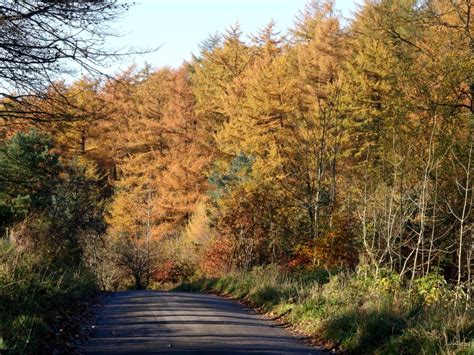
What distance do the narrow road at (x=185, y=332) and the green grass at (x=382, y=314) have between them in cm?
58

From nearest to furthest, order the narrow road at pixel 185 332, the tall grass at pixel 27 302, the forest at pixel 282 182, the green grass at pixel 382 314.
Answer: the green grass at pixel 382 314
the tall grass at pixel 27 302
the narrow road at pixel 185 332
the forest at pixel 282 182

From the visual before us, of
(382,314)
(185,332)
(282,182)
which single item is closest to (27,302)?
(185,332)

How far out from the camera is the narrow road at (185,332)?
26.3 ft

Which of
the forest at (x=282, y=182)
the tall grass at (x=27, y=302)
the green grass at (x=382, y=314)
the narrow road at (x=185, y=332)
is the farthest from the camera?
the forest at (x=282, y=182)

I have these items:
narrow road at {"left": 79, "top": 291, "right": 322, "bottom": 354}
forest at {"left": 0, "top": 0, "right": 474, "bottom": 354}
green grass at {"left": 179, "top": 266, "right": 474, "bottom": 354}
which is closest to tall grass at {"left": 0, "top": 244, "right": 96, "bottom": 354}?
forest at {"left": 0, "top": 0, "right": 474, "bottom": 354}

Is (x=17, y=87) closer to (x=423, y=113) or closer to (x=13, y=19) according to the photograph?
(x=13, y=19)

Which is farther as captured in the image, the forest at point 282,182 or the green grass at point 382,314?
the forest at point 282,182

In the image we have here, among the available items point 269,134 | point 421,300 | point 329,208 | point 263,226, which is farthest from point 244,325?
point 269,134

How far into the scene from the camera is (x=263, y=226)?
75.2ft

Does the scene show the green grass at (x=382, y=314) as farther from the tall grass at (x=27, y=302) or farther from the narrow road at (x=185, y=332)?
the tall grass at (x=27, y=302)

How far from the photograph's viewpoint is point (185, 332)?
9312 mm

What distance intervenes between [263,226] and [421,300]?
13.8m

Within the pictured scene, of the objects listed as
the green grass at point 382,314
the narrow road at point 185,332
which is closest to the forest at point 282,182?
the green grass at point 382,314

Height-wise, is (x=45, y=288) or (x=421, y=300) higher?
(x=45, y=288)
